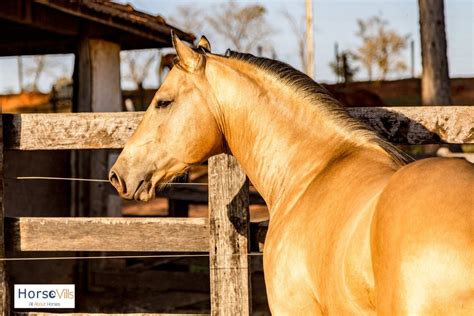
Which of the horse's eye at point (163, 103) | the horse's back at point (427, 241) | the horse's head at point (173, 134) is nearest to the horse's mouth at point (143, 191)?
the horse's head at point (173, 134)

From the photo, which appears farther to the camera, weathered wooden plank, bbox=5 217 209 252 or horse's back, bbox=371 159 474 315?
weathered wooden plank, bbox=5 217 209 252

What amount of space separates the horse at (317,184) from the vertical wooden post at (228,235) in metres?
0.38

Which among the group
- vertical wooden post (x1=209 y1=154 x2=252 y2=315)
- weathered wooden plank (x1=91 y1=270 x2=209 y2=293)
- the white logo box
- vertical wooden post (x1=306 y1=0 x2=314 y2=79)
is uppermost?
vertical wooden post (x1=306 y1=0 x2=314 y2=79)

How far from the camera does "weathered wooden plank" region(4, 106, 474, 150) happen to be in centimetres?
478

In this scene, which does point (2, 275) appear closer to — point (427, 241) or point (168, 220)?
point (168, 220)

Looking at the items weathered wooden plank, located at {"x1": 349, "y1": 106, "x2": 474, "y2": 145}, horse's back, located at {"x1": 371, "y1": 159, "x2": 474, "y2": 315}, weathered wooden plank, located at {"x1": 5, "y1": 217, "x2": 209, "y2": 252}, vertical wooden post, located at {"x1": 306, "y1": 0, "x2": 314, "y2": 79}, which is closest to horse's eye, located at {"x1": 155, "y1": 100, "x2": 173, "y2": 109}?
weathered wooden plank, located at {"x1": 5, "y1": 217, "x2": 209, "y2": 252}

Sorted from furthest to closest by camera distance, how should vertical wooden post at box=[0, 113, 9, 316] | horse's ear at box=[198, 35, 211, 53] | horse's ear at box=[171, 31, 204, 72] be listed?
vertical wooden post at box=[0, 113, 9, 316]
horse's ear at box=[198, 35, 211, 53]
horse's ear at box=[171, 31, 204, 72]

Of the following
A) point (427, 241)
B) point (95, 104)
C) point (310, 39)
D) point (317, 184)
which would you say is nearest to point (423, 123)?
point (317, 184)

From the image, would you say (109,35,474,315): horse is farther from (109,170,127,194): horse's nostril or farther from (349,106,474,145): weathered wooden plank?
(349,106,474,145): weathered wooden plank

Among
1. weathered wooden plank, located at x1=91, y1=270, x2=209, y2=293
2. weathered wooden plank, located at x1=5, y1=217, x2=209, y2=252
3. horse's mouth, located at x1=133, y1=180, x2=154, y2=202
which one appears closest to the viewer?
horse's mouth, located at x1=133, y1=180, x2=154, y2=202

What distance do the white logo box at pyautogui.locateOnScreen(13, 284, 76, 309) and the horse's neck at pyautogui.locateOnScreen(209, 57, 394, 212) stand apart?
1.53m

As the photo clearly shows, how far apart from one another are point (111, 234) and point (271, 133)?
4.50ft

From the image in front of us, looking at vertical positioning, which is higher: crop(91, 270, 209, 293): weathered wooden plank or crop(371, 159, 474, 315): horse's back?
crop(371, 159, 474, 315): horse's back

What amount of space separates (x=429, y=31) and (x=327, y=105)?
9.71 m
